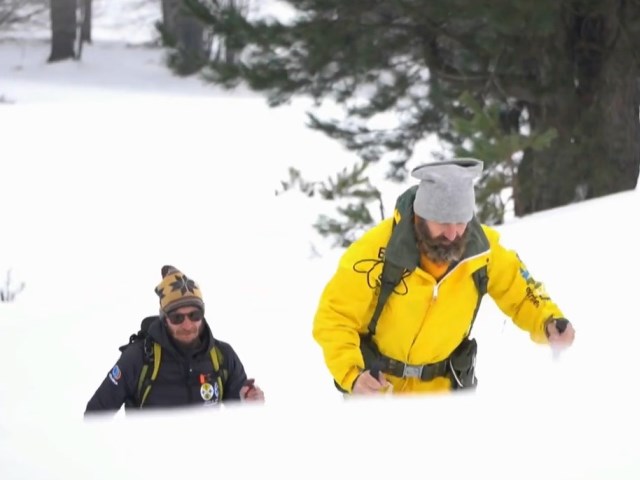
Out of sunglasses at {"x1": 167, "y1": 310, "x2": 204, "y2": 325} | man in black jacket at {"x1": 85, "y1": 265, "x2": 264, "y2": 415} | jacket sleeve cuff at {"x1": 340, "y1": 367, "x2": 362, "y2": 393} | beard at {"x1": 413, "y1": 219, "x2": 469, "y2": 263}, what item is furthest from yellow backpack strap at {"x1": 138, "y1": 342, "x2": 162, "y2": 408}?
beard at {"x1": 413, "y1": 219, "x2": 469, "y2": 263}

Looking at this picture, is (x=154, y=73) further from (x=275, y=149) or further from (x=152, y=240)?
(x=152, y=240)

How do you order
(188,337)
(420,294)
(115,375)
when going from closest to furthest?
(420,294) < (115,375) < (188,337)

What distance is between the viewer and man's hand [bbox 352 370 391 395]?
10.4 ft

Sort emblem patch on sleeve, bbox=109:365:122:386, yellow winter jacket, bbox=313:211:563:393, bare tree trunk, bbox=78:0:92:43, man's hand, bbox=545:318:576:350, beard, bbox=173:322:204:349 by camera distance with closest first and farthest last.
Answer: yellow winter jacket, bbox=313:211:563:393 < man's hand, bbox=545:318:576:350 < emblem patch on sleeve, bbox=109:365:122:386 < beard, bbox=173:322:204:349 < bare tree trunk, bbox=78:0:92:43

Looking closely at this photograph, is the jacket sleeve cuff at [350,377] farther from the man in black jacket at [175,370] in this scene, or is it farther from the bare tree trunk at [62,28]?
the bare tree trunk at [62,28]

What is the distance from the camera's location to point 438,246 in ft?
10.7

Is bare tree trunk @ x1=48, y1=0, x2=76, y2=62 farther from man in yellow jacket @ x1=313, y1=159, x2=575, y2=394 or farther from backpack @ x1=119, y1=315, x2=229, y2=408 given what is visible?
man in yellow jacket @ x1=313, y1=159, x2=575, y2=394

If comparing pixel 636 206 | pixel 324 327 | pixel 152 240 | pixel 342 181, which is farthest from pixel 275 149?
pixel 324 327

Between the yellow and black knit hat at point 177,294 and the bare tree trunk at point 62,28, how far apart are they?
26.9 meters

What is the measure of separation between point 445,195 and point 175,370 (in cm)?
121

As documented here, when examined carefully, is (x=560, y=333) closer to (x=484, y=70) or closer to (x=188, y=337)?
(x=188, y=337)

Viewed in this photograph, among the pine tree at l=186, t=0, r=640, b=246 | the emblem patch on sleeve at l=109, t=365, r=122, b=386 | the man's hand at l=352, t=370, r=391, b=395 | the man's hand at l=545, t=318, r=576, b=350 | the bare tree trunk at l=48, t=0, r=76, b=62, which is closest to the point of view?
the man's hand at l=352, t=370, r=391, b=395

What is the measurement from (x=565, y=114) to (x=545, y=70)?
50cm

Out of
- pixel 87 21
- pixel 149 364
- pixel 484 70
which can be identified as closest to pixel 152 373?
pixel 149 364
